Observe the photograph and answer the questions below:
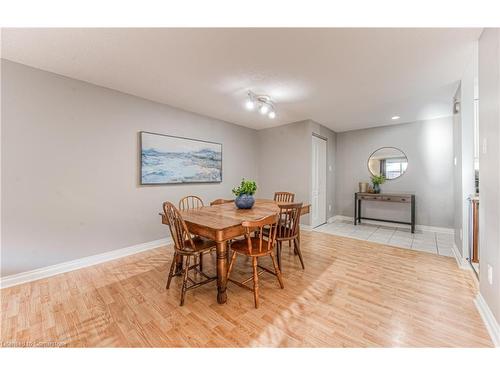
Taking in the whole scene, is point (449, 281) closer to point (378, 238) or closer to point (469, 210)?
point (469, 210)

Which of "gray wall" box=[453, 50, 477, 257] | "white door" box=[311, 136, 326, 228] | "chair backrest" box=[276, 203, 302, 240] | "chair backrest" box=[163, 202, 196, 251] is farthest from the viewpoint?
"white door" box=[311, 136, 326, 228]

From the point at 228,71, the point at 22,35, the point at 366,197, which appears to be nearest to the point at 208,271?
the point at 228,71

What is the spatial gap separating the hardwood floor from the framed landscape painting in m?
1.51

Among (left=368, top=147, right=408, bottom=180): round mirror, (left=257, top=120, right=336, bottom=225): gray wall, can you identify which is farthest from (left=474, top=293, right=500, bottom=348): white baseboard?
(left=368, top=147, right=408, bottom=180): round mirror

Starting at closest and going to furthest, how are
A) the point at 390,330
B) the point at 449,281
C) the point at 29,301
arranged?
the point at 390,330 → the point at 29,301 → the point at 449,281

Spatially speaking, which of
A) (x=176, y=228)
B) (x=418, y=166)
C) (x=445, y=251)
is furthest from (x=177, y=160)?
(x=418, y=166)

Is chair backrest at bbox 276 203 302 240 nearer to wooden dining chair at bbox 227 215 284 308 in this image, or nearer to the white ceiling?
wooden dining chair at bbox 227 215 284 308

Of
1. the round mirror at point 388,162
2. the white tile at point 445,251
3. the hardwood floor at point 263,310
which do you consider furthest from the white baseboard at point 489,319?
the round mirror at point 388,162

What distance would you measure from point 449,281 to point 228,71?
11.3 feet

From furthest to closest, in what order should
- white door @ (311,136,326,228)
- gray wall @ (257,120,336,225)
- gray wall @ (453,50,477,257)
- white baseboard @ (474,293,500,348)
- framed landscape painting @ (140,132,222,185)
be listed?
white door @ (311,136,326,228) < gray wall @ (257,120,336,225) < framed landscape painting @ (140,132,222,185) < gray wall @ (453,50,477,257) < white baseboard @ (474,293,500,348)

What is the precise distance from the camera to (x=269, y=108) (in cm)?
332

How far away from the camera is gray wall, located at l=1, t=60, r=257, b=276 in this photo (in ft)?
7.33

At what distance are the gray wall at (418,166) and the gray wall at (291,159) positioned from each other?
2.07 feet

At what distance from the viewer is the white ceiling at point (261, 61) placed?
1784 mm
